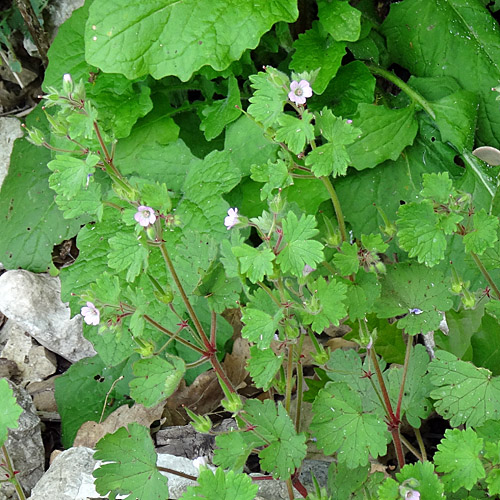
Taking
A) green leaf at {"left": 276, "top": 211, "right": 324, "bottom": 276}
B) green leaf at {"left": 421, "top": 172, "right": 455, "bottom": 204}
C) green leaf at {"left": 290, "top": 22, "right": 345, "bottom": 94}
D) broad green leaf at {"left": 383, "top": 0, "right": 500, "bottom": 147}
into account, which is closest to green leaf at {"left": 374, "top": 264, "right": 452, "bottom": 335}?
green leaf at {"left": 421, "top": 172, "right": 455, "bottom": 204}

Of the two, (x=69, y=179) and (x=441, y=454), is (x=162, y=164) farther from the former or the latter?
(x=441, y=454)

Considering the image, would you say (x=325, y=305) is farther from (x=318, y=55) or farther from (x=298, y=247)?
(x=318, y=55)

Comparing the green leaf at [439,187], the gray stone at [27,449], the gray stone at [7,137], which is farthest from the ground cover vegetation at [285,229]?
the gray stone at [7,137]

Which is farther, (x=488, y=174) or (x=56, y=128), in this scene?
(x=488, y=174)

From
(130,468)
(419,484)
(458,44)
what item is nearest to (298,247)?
(419,484)

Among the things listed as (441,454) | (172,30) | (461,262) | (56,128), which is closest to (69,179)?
(56,128)

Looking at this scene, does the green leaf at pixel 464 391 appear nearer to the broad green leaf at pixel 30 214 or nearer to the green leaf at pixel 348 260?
the green leaf at pixel 348 260

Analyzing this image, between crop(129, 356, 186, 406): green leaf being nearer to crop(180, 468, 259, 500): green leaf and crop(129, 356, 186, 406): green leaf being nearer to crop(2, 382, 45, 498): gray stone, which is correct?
crop(180, 468, 259, 500): green leaf
